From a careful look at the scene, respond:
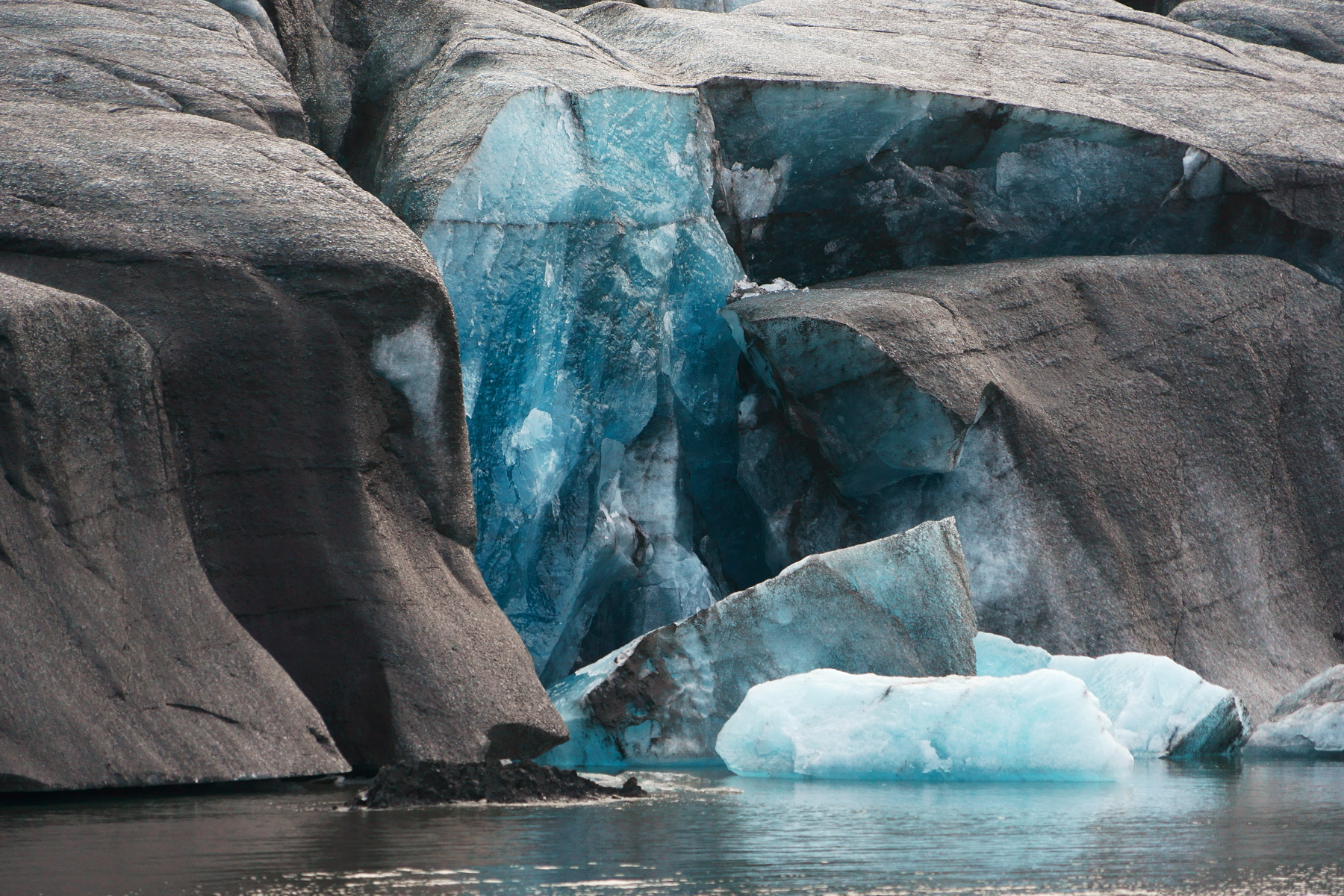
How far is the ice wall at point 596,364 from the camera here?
10.0m

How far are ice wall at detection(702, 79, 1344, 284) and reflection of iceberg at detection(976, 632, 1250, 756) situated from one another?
478 cm

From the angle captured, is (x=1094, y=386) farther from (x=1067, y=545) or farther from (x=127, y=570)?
(x=127, y=570)

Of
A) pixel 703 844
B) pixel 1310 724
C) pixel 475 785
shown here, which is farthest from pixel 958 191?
pixel 703 844

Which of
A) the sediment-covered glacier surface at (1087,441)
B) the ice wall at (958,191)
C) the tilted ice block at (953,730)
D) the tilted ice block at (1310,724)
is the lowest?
the tilted ice block at (1310,724)

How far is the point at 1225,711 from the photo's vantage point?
344 inches

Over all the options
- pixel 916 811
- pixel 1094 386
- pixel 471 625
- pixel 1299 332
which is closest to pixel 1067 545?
pixel 1094 386

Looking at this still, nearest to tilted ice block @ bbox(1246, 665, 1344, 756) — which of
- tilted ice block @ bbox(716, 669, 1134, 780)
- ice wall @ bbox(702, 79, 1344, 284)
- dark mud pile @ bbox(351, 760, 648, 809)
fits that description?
tilted ice block @ bbox(716, 669, 1134, 780)

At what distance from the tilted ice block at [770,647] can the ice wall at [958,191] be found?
424 cm

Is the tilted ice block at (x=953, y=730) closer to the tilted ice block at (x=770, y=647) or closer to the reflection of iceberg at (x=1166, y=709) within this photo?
the tilted ice block at (x=770, y=647)

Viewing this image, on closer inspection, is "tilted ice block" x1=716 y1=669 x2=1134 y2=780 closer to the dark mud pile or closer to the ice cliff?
the dark mud pile

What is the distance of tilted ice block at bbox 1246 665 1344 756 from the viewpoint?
908 centimetres

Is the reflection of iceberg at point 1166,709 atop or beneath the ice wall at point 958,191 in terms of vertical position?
beneath

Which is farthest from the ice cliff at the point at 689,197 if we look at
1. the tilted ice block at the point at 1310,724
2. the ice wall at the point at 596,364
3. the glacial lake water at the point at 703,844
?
the glacial lake water at the point at 703,844

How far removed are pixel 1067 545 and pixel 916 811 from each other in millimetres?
5346
